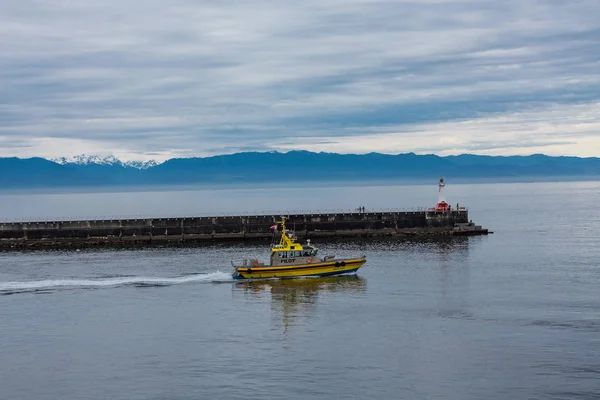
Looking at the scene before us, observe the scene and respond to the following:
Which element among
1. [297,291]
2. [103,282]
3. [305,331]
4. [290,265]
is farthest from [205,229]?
[305,331]

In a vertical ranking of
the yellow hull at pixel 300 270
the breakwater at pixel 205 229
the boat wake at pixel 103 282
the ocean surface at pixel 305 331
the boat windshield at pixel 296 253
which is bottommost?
the ocean surface at pixel 305 331

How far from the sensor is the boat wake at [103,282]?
54656 millimetres

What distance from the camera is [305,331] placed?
41.3 meters

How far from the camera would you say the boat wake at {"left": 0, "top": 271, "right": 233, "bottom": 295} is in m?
54.7

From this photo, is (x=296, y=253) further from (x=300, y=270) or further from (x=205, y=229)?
(x=205, y=229)

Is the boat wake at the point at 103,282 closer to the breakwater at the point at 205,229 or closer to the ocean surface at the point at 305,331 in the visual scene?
the ocean surface at the point at 305,331

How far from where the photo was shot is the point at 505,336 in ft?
126

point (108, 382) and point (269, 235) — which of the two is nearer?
point (108, 382)

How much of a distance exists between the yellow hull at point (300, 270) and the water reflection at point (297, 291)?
1.46ft

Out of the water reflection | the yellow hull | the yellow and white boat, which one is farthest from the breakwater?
the water reflection

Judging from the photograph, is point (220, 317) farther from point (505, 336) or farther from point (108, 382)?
point (505, 336)

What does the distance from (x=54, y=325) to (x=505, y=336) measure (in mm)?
24271

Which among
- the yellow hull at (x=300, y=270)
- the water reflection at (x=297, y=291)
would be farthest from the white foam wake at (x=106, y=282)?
the water reflection at (x=297, y=291)

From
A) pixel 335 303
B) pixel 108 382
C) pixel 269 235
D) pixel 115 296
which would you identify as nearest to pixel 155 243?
pixel 269 235
